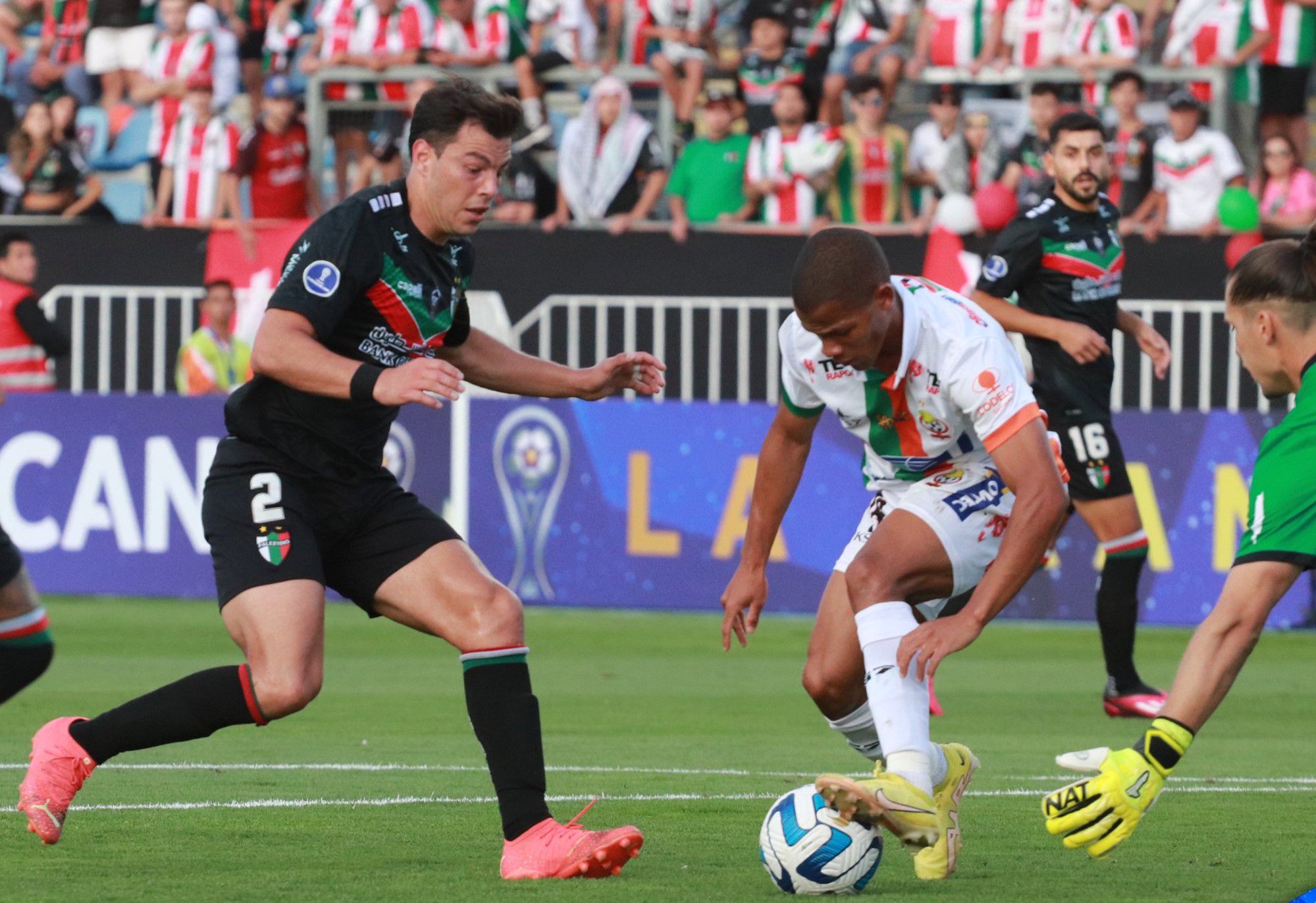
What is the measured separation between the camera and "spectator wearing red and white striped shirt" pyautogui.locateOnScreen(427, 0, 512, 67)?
18.4 m

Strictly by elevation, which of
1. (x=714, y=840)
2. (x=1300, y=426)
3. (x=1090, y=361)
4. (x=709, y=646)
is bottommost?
(x=709, y=646)

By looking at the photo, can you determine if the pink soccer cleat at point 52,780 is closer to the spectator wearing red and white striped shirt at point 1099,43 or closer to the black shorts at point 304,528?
the black shorts at point 304,528

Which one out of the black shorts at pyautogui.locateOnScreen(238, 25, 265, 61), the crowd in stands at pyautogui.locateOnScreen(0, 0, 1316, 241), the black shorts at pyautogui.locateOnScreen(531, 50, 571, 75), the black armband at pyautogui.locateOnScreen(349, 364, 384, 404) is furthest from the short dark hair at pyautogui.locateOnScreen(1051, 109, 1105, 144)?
the black shorts at pyautogui.locateOnScreen(238, 25, 265, 61)

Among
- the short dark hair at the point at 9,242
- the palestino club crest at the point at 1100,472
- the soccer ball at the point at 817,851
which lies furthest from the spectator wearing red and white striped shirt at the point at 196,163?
the soccer ball at the point at 817,851

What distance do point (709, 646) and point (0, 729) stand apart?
5.14 metres

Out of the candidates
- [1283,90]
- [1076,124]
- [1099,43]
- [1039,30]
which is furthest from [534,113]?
[1076,124]

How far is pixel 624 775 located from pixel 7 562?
2.47 m

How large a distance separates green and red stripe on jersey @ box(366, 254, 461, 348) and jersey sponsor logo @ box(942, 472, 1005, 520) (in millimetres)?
1511

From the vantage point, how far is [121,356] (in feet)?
56.0

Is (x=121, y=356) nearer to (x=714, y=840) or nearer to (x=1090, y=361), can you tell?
(x=1090, y=361)

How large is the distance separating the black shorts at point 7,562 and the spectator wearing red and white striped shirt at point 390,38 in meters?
12.6

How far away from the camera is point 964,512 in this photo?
607 centimetres

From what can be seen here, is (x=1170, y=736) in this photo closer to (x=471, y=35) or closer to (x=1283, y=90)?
(x=1283, y=90)

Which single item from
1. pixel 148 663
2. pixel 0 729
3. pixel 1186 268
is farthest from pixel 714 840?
pixel 1186 268
